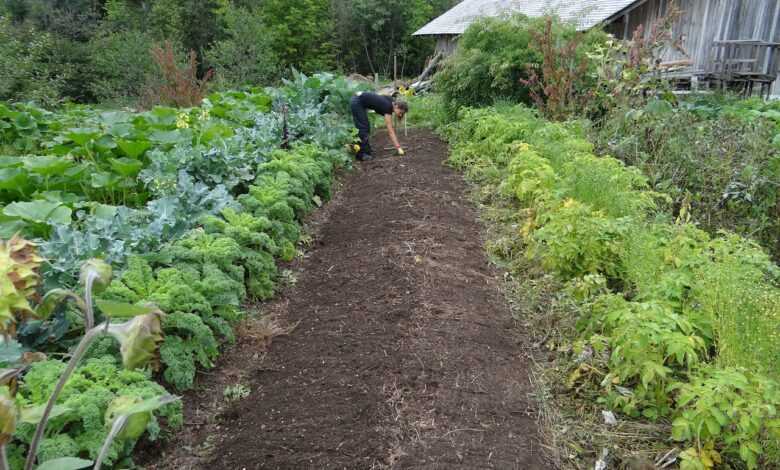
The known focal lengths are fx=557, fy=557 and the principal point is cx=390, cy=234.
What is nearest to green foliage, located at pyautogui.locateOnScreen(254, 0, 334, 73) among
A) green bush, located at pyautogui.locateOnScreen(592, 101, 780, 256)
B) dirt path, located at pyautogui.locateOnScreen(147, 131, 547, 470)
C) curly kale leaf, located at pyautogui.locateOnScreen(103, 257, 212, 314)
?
green bush, located at pyautogui.locateOnScreen(592, 101, 780, 256)

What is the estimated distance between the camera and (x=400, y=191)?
6715mm

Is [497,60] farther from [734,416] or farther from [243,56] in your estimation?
[243,56]

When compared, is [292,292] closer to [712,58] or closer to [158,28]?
[712,58]

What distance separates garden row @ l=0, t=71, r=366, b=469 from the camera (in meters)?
1.23

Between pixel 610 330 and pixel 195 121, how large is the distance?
18.0 feet

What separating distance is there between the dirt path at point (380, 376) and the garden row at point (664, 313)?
1.79 feet

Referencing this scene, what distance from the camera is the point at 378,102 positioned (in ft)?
29.0

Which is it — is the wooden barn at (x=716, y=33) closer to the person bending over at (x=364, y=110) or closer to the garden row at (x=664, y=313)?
the person bending over at (x=364, y=110)

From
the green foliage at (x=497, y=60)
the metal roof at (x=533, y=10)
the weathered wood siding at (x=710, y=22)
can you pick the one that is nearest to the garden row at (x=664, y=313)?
the green foliage at (x=497, y=60)

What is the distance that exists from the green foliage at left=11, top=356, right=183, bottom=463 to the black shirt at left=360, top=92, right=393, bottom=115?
6848mm

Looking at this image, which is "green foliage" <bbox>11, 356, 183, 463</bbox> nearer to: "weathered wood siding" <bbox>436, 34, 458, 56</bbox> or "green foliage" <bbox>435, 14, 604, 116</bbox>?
"green foliage" <bbox>435, 14, 604, 116</bbox>

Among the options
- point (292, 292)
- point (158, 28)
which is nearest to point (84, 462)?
point (292, 292)

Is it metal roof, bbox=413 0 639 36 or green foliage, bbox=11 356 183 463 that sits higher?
metal roof, bbox=413 0 639 36

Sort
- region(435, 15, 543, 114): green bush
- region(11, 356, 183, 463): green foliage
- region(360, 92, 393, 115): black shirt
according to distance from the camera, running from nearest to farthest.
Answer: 1. region(11, 356, 183, 463): green foliage
2. region(360, 92, 393, 115): black shirt
3. region(435, 15, 543, 114): green bush
